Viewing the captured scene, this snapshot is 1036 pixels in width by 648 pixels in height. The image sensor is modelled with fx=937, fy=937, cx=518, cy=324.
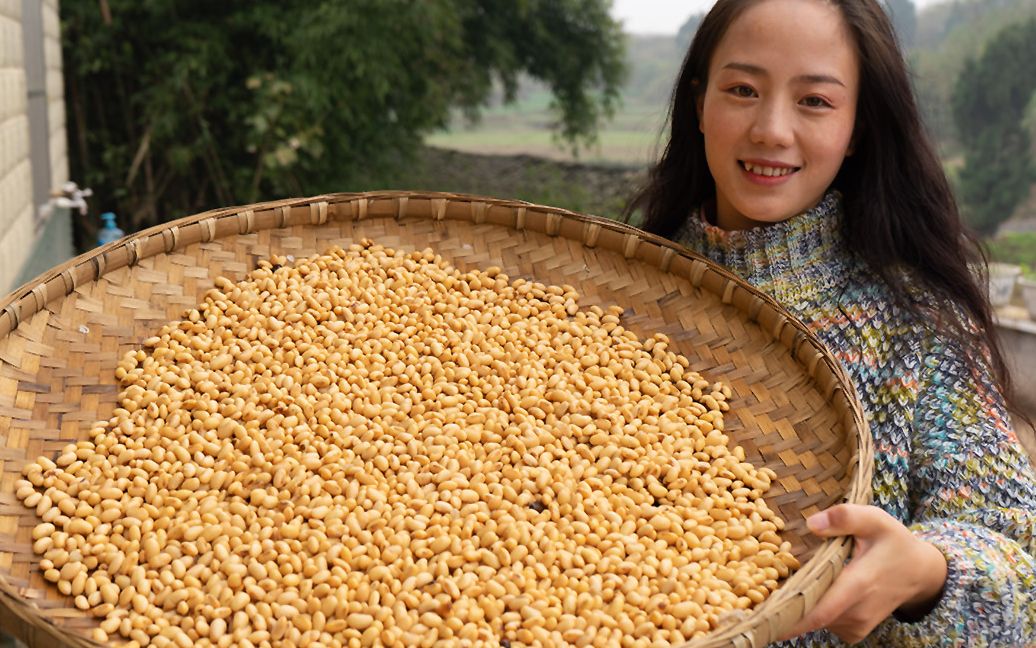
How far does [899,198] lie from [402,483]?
89cm

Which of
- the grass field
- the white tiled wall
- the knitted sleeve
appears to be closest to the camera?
the knitted sleeve

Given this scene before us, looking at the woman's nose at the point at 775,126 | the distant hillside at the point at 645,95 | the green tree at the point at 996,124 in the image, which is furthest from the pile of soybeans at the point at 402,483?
the green tree at the point at 996,124

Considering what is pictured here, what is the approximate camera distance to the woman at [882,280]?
3.84 feet

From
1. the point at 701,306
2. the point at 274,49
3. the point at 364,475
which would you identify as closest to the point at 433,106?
the point at 274,49

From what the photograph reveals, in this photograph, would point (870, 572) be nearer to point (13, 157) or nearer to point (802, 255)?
point (802, 255)

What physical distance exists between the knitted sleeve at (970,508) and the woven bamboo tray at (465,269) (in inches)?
6.1

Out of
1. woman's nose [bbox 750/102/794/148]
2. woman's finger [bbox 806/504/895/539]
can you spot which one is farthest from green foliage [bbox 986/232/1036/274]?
woman's finger [bbox 806/504/895/539]

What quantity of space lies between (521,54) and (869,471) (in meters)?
4.21

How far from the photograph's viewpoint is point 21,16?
2957mm

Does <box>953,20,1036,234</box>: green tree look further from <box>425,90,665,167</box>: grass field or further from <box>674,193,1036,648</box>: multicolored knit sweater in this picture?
<box>674,193,1036,648</box>: multicolored knit sweater

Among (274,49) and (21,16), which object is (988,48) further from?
(21,16)

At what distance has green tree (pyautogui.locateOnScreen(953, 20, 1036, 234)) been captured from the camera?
348 centimetres

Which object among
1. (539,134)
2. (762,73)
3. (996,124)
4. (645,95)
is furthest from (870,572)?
(539,134)

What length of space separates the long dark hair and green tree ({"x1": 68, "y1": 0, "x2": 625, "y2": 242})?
276 cm
